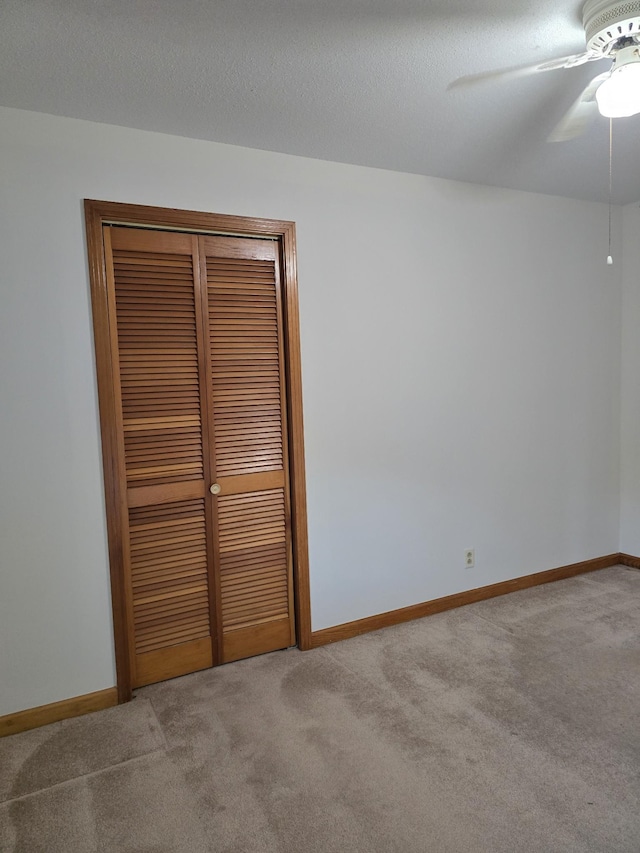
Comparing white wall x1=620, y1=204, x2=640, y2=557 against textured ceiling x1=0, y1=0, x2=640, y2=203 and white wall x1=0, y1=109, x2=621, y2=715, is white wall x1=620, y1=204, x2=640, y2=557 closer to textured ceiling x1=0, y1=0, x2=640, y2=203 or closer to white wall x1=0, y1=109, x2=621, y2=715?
white wall x1=0, y1=109, x2=621, y2=715

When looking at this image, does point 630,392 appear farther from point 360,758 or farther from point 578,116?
point 360,758

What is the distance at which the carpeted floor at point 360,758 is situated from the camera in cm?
169

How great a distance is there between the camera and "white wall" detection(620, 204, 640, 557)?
12.6 ft

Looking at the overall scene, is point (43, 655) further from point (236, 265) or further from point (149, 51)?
point (149, 51)

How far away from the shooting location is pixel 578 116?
7.46 ft

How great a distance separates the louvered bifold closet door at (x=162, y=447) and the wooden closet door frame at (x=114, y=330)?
0.04 meters

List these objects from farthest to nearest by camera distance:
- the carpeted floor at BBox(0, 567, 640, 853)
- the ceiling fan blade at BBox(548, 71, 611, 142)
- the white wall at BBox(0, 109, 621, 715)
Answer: the white wall at BBox(0, 109, 621, 715)
the ceiling fan blade at BBox(548, 71, 611, 142)
the carpeted floor at BBox(0, 567, 640, 853)

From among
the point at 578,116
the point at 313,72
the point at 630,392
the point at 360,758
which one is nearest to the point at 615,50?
the point at 578,116

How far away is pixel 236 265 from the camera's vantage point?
2.63 metres

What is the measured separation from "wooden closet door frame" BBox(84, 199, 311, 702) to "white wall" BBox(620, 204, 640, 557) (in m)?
2.53

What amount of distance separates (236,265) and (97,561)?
146 cm

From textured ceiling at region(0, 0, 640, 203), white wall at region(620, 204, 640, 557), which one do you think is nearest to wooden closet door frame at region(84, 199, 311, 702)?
textured ceiling at region(0, 0, 640, 203)

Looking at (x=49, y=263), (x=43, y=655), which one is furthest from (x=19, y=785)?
(x=49, y=263)

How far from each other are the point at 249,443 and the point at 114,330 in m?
0.80
